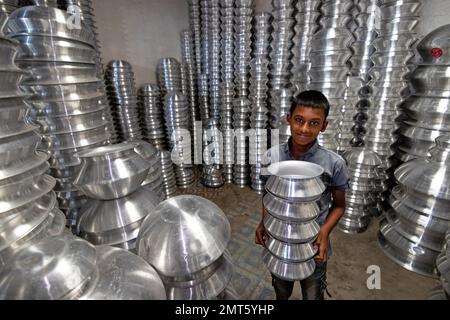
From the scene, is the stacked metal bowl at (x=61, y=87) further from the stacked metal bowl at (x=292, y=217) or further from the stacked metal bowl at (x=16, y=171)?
the stacked metal bowl at (x=292, y=217)

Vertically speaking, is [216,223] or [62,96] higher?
[62,96]

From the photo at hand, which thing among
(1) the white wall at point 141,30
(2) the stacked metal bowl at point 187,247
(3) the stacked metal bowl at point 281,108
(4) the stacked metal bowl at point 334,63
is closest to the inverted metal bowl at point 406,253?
(4) the stacked metal bowl at point 334,63

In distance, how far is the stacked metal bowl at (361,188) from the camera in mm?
2295

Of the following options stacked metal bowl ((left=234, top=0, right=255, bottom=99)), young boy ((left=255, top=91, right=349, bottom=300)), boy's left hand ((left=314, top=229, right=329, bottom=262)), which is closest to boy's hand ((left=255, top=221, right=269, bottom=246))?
young boy ((left=255, top=91, right=349, bottom=300))

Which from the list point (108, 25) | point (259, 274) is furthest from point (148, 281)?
point (108, 25)

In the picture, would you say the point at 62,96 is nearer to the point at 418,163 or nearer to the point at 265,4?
the point at 418,163

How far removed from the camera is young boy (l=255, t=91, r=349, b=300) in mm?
1033

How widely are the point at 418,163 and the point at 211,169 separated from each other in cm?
255

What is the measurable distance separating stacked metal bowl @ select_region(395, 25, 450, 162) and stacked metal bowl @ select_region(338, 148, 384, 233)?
373 millimetres

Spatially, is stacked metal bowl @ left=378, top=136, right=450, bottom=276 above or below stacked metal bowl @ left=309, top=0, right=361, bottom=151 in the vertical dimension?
below

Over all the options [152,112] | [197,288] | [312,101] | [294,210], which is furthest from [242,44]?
[197,288]

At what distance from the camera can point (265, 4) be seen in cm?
346

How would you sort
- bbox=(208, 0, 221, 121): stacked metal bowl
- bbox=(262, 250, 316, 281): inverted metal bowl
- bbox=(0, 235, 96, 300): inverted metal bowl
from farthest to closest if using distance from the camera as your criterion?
bbox=(208, 0, 221, 121): stacked metal bowl < bbox=(262, 250, 316, 281): inverted metal bowl < bbox=(0, 235, 96, 300): inverted metal bowl

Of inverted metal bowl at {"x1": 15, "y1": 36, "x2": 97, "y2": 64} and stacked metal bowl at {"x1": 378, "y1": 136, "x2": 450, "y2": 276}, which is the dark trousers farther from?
inverted metal bowl at {"x1": 15, "y1": 36, "x2": 97, "y2": 64}
